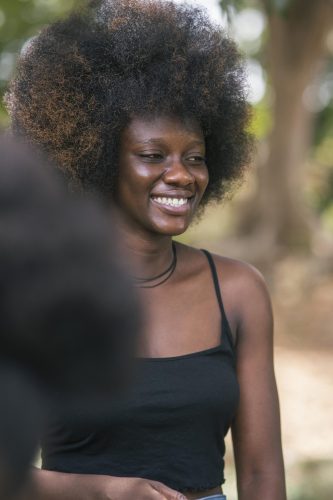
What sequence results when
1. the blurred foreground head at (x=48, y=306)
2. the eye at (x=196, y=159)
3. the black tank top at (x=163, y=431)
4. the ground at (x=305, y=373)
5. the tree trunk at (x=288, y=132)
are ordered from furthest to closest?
the tree trunk at (x=288, y=132), the ground at (x=305, y=373), the eye at (x=196, y=159), the black tank top at (x=163, y=431), the blurred foreground head at (x=48, y=306)

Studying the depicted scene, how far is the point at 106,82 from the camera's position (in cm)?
245

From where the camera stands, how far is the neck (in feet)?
8.13

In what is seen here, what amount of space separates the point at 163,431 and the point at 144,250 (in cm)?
55

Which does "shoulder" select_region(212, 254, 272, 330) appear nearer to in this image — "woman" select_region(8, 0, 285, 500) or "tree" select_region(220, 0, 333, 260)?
"woman" select_region(8, 0, 285, 500)

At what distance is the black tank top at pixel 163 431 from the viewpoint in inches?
87.2

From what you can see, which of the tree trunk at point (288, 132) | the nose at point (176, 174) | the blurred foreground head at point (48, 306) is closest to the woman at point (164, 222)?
the nose at point (176, 174)

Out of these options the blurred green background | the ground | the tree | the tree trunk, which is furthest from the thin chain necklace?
the tree

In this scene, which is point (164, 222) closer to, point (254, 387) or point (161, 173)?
point (161, 173)

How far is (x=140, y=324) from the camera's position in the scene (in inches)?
36.9

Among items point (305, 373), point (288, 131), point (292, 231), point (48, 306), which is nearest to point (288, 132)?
point (288, 131)

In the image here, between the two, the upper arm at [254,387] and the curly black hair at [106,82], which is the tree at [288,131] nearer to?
the curly black hair at [106,82]

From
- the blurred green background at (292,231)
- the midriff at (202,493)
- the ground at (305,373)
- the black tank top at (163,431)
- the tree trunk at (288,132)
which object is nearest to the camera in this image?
the black tank top at (163,431)

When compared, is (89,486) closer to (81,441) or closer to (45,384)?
(81,441)

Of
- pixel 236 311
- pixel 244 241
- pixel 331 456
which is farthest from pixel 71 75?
pixel 244 241
